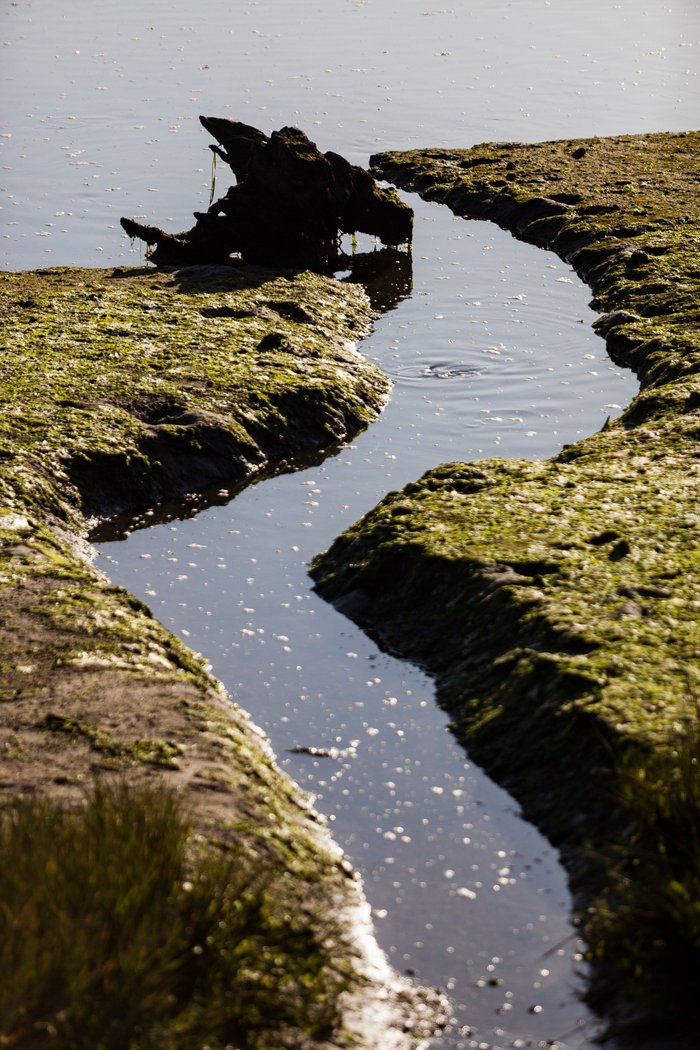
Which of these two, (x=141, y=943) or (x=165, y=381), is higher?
(x=165, y=381)

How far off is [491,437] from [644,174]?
17712 mm

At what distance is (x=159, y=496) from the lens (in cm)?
1675

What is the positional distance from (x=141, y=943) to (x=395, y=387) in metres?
15.4

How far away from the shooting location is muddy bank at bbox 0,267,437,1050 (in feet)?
29.0

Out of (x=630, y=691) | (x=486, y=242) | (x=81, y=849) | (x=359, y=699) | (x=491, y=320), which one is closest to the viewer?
(x=81, y=849)

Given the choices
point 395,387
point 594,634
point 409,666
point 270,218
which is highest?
point 270,218

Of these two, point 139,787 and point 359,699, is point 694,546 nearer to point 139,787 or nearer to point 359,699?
point 359,699

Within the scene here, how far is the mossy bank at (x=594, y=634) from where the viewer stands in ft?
25.9

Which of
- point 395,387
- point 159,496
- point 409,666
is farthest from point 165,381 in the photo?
point 409,666

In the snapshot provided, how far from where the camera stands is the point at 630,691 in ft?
33.9

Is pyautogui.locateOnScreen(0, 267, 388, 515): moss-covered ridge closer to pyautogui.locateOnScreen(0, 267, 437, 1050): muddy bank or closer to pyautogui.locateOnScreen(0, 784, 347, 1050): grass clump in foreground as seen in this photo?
pyautogui.locateOnScreen(0, 267, 437, 1050): muddy bank

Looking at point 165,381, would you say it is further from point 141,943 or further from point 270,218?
point 141,943

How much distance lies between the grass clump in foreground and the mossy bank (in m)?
1.90

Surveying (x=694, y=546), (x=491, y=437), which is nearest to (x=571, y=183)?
(x=491, y=437)
